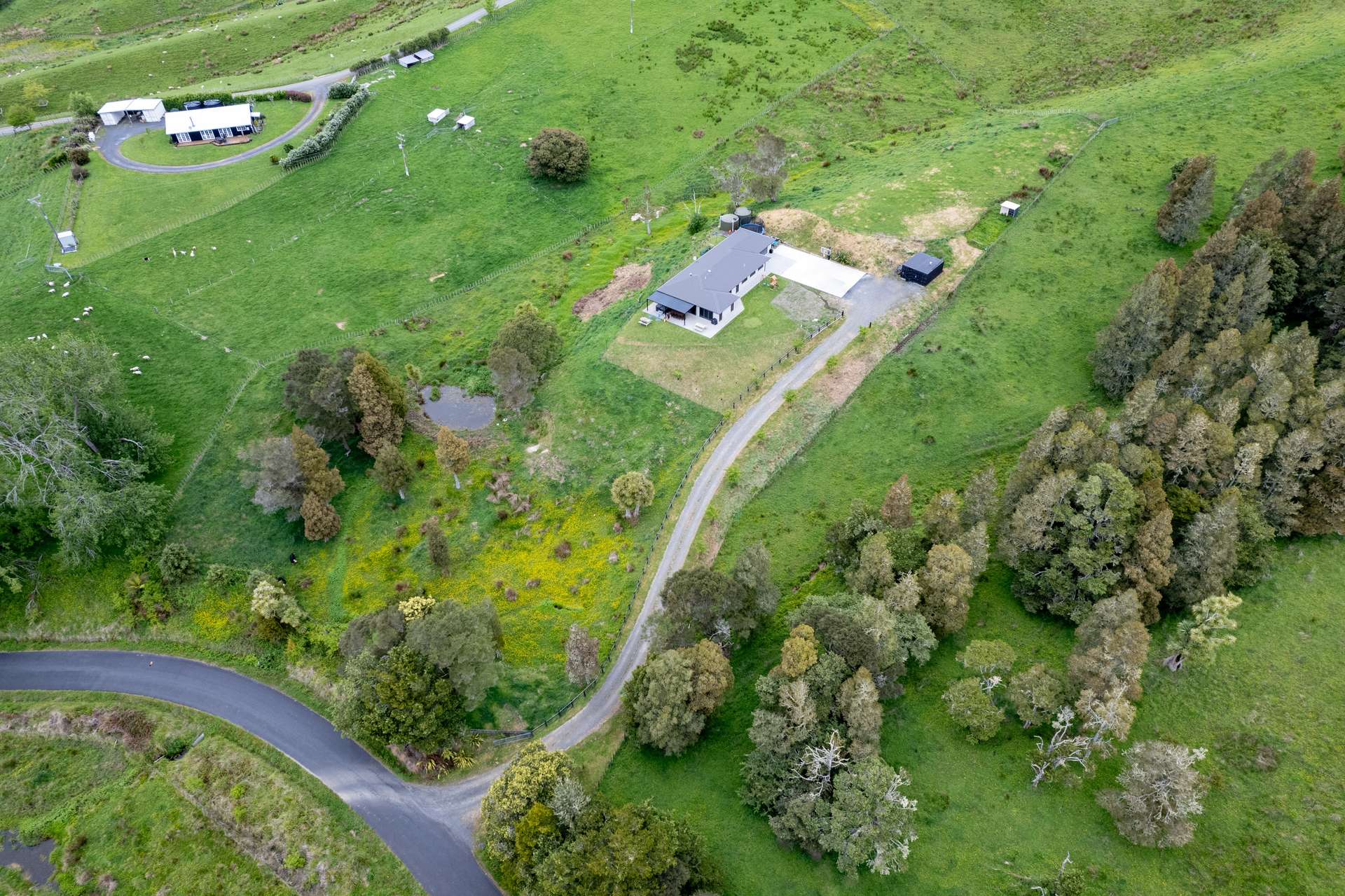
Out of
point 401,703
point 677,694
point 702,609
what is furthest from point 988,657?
point 401,703

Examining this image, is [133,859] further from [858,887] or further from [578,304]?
[578,304]

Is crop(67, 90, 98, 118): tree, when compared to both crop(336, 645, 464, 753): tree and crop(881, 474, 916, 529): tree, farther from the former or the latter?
crop(881, 474, 916, 529): tree

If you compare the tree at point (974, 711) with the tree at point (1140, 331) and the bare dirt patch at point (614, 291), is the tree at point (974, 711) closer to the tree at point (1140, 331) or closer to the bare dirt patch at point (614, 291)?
the tree at point (1140, 331)

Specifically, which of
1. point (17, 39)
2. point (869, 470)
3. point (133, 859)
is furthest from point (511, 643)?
point (17, 39)

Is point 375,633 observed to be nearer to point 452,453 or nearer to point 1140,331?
point 452,453

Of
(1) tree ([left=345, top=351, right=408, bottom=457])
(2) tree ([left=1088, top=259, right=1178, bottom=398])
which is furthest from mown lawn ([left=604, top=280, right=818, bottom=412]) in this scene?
(2) tree ([left=1088, top=259, right=1178, bottom=398])

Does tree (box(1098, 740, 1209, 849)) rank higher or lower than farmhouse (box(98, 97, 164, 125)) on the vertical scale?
lower

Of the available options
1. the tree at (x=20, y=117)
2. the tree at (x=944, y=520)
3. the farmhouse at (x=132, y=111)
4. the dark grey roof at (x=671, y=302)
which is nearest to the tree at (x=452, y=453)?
the dark grey roof at (x=671, y=302)
